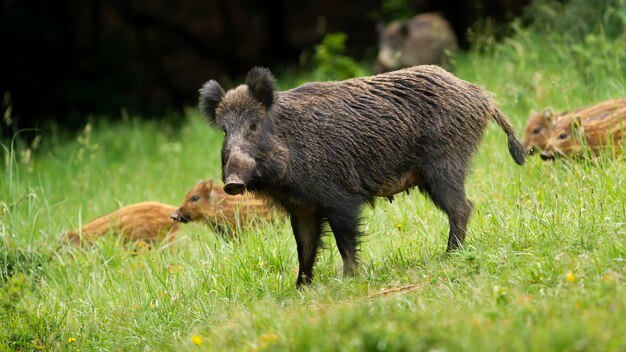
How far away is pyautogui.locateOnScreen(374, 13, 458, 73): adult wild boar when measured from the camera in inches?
546

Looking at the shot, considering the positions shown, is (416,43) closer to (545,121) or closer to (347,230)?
(545,121)

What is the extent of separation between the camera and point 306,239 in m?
6.13

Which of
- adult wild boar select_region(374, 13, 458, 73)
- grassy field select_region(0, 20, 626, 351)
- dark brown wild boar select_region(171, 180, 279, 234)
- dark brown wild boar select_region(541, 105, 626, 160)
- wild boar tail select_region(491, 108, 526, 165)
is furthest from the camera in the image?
adult wild boar select_region(374, 13, 458, 73)

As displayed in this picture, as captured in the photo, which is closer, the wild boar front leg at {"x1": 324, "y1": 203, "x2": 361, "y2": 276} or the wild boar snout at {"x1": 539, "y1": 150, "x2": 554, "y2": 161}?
the wild boar front leg at {"x1": 324, "y1": 203, "x2": 361, "y2": 276}

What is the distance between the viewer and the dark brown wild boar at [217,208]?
8.12 m

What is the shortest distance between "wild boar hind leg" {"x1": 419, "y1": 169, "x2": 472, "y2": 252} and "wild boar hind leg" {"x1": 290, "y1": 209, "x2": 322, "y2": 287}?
83 cm

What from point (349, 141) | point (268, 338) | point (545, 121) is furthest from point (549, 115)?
point (268, 338)

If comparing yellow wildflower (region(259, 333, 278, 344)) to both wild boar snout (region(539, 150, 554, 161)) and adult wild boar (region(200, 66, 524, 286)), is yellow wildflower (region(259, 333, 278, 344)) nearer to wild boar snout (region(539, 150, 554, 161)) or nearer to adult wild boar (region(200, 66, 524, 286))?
adult wild boar (region(200, 66, 524, 286))

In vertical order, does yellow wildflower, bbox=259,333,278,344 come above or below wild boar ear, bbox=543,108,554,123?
above

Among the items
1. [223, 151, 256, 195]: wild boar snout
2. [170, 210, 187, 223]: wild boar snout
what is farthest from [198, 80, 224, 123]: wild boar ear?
[170, 210, 187, 223]: wild boar snout

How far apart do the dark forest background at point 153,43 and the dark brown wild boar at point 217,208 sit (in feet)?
24.2

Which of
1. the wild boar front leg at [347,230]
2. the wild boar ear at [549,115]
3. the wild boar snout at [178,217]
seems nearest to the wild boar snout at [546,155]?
the wild boar ear at [549,115]

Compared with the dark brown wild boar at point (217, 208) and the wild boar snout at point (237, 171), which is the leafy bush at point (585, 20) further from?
the wild boar snout at point (237, 171)

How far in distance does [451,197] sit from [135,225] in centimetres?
355
